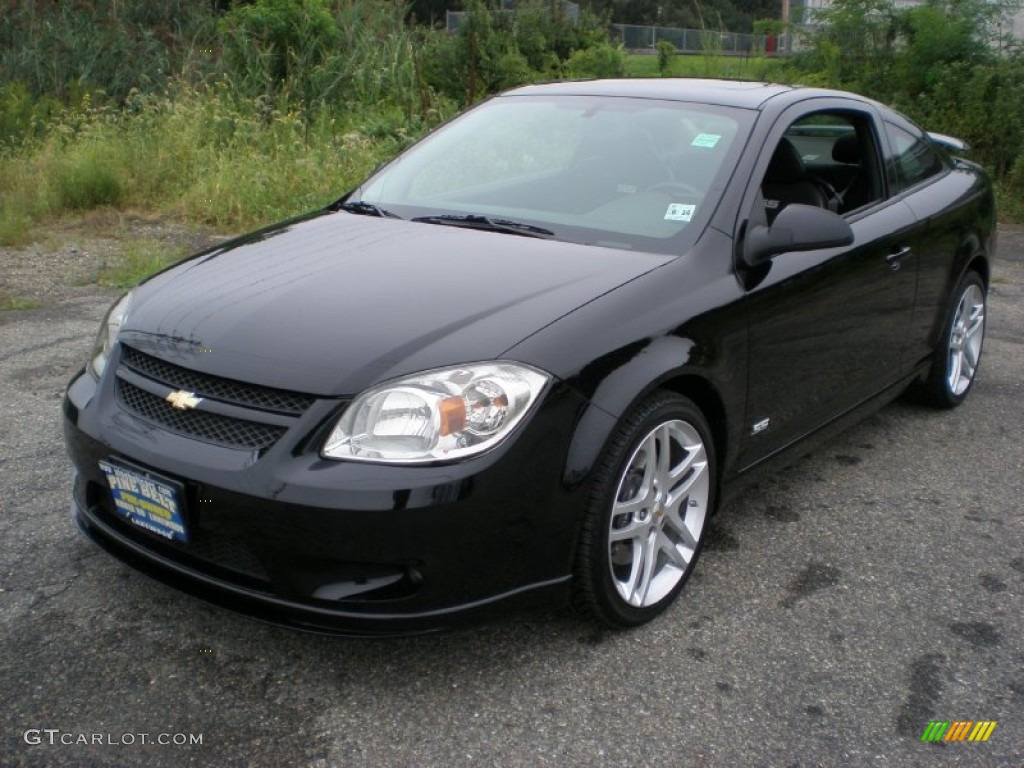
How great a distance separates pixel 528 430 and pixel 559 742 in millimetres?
739

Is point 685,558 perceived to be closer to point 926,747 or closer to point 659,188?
point 926,747

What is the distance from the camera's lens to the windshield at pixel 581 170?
3416 mm

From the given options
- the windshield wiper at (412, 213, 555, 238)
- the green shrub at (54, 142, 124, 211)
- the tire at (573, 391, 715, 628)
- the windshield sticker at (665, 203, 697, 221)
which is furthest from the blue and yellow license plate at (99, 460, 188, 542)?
the green shrub at (54, 142, 124, 211)

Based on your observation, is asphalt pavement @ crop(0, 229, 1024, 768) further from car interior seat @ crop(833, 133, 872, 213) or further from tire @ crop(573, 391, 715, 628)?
car interior seat @ crop(833, 133, 872, 213)

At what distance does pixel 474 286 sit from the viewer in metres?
2.94

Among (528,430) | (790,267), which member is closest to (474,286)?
(528,430)

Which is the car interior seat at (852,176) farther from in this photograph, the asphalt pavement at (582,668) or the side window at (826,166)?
the asphalt pavement at (582,668)

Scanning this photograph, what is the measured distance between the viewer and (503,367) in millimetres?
2590

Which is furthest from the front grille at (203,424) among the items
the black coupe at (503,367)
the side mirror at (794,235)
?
the side mirror at (794,235)

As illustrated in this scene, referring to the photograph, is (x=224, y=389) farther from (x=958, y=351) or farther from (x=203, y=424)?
(x=958, y=351)

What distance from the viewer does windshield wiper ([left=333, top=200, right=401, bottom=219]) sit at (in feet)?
12.4

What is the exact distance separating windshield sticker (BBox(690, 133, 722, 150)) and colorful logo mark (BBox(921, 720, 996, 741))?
1.93 meters

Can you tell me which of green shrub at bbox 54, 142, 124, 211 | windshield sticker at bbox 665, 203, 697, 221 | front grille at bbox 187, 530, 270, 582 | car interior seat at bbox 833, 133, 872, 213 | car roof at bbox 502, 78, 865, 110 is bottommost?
green shrub at bbox 54, 142, 124, 211

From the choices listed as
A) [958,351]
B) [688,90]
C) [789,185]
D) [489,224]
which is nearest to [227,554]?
[489,224]
